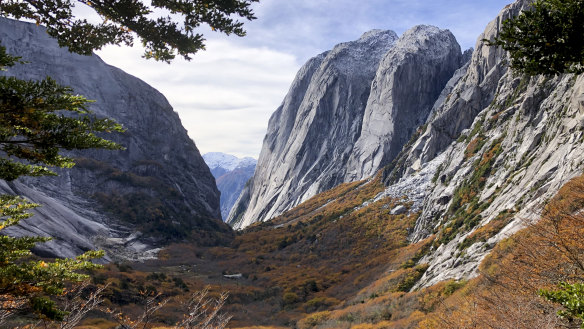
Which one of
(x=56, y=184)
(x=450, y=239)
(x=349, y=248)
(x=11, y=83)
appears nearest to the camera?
(x=11, y=83)

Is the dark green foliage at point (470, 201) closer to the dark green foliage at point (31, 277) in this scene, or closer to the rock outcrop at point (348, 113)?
the dark green foliage at point (31, 277)

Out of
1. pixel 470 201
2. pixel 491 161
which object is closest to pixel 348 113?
pixel 491 161

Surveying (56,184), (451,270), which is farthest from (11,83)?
(56,184)

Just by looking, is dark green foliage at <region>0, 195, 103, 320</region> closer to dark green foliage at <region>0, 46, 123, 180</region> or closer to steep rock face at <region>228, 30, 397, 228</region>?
dark green foliage at <region>0, 46, 123, 180</region>

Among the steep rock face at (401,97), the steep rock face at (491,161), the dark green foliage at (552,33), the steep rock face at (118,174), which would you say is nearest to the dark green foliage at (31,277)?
the dark green foliage at (552,33)

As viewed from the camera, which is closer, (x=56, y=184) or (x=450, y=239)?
(x=450, y=239)

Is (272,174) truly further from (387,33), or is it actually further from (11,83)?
(11,83)
